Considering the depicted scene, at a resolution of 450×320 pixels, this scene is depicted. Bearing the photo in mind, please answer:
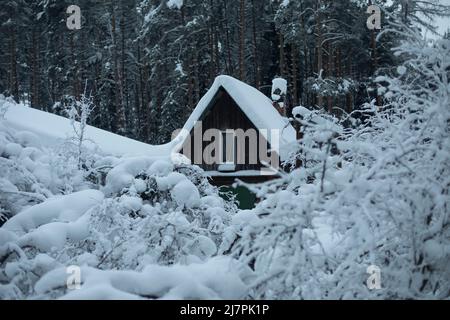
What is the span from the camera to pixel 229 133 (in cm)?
1551

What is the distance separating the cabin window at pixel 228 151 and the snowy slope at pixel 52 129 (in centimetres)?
216

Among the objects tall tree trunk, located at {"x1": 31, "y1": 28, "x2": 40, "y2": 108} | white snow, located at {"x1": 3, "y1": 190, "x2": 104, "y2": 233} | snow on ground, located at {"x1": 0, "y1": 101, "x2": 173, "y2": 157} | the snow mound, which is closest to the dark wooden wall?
snow on ground, located at {"x1": 0, "y1": 101, "x2": 173, "y2": 157}

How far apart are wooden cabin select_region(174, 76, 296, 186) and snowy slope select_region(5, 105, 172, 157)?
144 centimetres

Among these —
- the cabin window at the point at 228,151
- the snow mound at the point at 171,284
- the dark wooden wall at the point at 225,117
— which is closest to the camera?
the snow mound at the point at 171,284

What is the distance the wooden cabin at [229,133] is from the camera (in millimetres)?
14938

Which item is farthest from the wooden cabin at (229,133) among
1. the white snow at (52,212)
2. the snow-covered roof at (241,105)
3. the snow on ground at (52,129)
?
the white snow at (52,212)

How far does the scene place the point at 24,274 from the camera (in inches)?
128

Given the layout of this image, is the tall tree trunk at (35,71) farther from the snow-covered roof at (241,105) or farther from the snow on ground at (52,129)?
Result: the snow-covered roof at (241,105)

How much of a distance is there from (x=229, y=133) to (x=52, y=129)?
7310mm

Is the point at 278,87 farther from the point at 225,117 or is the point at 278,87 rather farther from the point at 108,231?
the point at 108,231

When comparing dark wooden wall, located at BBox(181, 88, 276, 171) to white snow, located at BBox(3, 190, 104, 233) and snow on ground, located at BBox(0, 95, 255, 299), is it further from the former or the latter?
white snow, located at BBox(3, 190, 104, 233)

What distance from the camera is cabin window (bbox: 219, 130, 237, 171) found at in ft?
51.0

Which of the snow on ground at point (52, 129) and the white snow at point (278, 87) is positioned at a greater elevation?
the white snow at point (278, 87)
